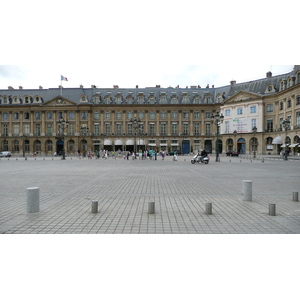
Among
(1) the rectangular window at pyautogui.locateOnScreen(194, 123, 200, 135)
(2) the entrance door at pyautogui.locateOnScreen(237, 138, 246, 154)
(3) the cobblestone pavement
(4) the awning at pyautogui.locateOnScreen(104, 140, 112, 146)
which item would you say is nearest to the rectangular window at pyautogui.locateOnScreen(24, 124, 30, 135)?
(4) the awning at pyautogui.locateOnScreen(104, 140, 112, 146)

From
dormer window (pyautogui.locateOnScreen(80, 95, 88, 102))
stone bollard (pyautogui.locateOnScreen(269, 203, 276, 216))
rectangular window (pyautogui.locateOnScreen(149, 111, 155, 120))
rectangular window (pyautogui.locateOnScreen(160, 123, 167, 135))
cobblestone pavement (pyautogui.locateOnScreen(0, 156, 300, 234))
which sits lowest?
cobblestone pavement (pyautogui.locateOnScreen(0, 156, 300, 234))

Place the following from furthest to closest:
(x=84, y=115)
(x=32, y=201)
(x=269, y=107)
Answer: (x=84, y=115)
(x=269, y=107)
(x=32, y=201)

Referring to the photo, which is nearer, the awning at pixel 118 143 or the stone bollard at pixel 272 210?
the stone bollard at pixel 272 210

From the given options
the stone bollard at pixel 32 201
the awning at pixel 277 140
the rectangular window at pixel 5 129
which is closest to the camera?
the stone bollard at pixel 32 201

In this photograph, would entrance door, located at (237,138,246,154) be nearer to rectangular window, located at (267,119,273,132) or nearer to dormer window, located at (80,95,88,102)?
rectangular window, located at (267,119,273,132)

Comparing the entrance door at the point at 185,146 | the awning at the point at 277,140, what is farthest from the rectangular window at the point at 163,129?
the awning at the point at 277,140

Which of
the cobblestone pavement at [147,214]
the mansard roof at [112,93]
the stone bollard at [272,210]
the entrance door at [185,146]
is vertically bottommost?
the cobblestone pavement at [147,214]

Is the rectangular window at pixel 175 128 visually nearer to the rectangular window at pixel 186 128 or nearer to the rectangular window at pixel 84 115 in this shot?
the rectangular window at pixel 186 128

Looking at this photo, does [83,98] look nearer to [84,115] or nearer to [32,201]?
[84,115]

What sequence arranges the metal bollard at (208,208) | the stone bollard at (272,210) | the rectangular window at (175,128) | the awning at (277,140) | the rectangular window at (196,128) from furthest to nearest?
1. the rectangular window at (175,128)
2. the rectangular window at (196,128)
3. the awning at (277,140)
4. the metal bollard at (208,208)
5. the stone bollard at (272,210)

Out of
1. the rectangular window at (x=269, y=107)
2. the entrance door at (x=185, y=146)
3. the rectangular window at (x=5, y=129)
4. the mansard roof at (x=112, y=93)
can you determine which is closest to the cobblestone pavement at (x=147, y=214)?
the rectangular window at (x=269, y=107)

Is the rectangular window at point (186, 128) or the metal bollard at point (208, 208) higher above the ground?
the rectangular window at point (186, 128)

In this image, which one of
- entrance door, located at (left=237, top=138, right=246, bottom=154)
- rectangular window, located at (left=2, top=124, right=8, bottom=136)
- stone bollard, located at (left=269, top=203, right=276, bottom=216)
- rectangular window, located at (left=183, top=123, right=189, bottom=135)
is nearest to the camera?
stone bollard, located at (left=269, top=203, right=276, bottom=216)

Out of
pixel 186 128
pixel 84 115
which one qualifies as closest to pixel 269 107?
pixel 186 128
